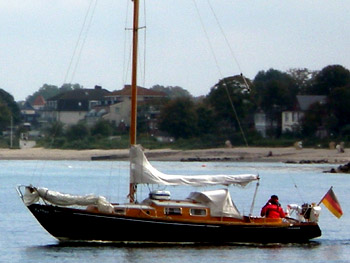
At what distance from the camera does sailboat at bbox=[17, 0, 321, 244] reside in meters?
35.5

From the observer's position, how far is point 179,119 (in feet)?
431

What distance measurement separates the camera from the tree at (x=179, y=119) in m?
131

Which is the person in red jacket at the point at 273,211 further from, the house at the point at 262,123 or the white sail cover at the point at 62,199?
the house at the point at 262,123

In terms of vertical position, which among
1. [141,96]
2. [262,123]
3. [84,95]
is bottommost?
[262,123]


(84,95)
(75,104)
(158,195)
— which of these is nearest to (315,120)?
(75,104)

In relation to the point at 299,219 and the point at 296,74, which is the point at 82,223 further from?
the point at 296,74

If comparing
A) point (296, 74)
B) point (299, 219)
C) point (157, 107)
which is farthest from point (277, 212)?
point (296, 74)

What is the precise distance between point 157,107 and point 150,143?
12.1 meters

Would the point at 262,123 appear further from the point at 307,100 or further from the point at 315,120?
the point at 315,120

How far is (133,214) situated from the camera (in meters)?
35.4

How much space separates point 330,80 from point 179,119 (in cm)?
2378

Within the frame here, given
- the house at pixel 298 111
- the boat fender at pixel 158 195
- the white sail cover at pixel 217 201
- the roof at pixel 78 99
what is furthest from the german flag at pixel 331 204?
the roof at pixel 78 99

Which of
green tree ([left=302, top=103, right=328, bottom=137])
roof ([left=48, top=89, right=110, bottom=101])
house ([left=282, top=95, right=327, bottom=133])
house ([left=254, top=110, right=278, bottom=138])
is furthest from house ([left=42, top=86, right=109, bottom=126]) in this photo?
green tree ([left=302, top=103, right=328, bottom=137])

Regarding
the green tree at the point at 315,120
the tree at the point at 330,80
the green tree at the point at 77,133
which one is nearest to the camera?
the green tree at the point at 315,120
